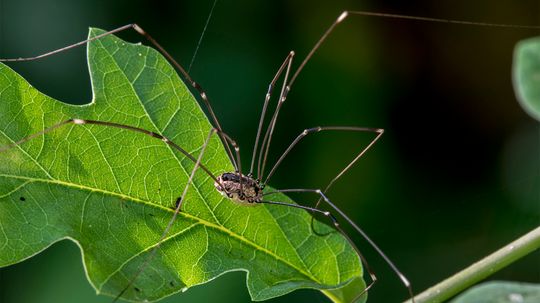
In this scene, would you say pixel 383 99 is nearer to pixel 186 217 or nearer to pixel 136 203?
pixel 186 217

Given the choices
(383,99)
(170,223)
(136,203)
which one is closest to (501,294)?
(170,223)

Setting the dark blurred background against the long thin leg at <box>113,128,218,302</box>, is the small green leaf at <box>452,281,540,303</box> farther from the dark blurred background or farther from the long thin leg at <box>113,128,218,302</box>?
the dark blurred background

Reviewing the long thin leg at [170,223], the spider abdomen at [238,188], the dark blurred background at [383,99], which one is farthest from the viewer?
the dark blurred background at [383,99]

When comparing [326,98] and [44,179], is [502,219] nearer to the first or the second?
[326,98]

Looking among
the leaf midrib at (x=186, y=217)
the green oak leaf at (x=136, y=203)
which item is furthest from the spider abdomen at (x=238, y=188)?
the leaf midrib at (x=186, y=217)

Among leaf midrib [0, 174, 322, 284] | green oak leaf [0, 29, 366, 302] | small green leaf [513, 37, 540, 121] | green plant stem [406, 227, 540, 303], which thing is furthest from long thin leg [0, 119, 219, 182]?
small green leaf [513, 37, 540, 121]

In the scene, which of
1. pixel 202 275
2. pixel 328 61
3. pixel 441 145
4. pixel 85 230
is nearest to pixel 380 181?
pixel 441 145

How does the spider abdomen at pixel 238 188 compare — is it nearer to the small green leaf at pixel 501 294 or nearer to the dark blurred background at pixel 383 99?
the dark blurred background at pixel 383 99
